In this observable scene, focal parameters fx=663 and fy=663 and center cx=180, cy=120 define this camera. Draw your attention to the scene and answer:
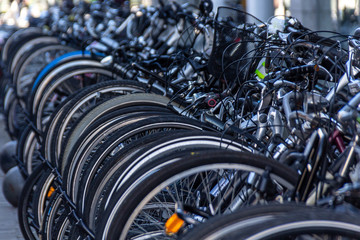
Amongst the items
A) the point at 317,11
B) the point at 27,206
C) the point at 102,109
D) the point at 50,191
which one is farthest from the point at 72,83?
the point at 317,11

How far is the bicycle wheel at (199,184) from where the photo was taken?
2266 mm

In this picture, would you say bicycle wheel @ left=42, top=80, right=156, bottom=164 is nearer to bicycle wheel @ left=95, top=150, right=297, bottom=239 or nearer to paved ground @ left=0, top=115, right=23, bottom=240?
paved ground @ left=0, top=115, right=23, bottom=240

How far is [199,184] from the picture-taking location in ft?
8.55

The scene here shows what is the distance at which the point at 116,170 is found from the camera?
288cm

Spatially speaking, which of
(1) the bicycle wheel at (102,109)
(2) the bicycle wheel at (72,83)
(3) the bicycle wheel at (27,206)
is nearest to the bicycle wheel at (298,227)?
(1) the bicycle wheel at (102,109)

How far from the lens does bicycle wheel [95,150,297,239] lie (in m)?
2.27

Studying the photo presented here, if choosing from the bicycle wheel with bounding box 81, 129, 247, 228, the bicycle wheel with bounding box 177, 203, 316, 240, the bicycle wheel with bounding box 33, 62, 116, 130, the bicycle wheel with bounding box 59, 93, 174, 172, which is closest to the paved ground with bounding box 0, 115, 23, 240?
the bicycle wheel with bounding box 33, 62, 116, 130

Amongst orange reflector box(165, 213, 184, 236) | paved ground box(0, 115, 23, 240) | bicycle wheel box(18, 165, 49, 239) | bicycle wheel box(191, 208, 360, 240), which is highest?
bicycle wheel box(191, 208, 360, 240)

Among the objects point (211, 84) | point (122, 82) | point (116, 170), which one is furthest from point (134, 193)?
point (122, 82)

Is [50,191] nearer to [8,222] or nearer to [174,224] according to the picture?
[8,222]

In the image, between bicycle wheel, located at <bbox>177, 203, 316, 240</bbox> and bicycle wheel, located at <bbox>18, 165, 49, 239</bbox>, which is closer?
bicycle wheel, located at <bbox>177, 203, 316, 240</bbox>

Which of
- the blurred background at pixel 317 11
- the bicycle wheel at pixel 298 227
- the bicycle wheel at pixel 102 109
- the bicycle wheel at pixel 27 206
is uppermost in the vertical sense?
the blurred background at pixel 317 11

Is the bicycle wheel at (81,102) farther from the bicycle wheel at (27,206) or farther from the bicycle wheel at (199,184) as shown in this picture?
the bicycle wheel at (199,184)

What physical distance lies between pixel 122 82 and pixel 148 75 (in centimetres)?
25
